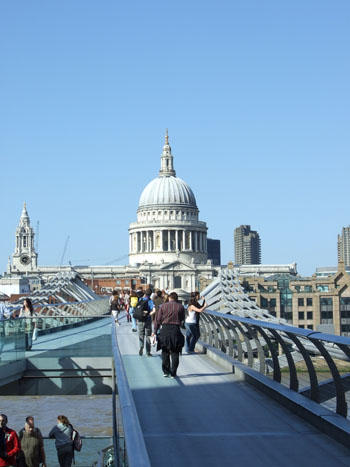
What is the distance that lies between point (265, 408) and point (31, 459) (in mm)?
3703

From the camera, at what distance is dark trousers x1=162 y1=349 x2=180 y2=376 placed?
49.2ft

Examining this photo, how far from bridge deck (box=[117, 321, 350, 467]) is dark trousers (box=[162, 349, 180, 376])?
10.9 inches

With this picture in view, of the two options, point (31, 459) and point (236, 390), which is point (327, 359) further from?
point (31, 459)

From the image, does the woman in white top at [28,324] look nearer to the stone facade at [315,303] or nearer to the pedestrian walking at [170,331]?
the pedestrian walking at [170,331]

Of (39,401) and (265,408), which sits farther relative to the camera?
(39,401)

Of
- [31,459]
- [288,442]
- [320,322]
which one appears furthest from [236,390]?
[320,322]

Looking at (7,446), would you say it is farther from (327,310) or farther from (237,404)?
(327,310)

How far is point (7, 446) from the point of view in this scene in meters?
12.6

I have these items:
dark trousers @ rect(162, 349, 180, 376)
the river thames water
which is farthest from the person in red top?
the river thames water

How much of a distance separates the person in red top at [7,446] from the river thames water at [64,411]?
9.66 meters

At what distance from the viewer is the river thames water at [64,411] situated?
79.7 feet

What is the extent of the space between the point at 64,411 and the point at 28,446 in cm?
1453

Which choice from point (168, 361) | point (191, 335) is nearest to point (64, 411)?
point (191, 335)

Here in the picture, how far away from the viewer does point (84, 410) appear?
27.2m
